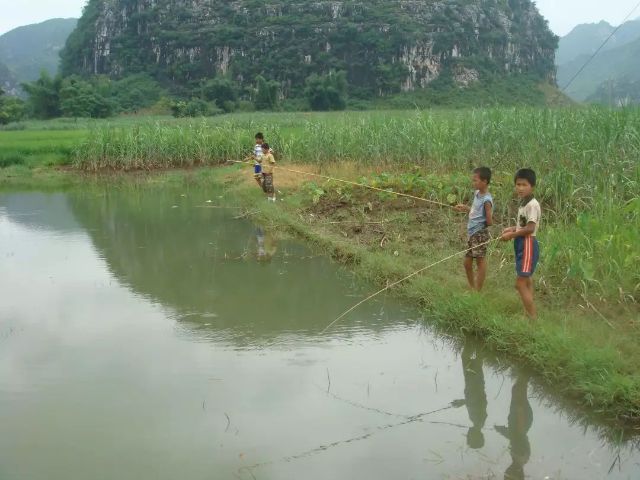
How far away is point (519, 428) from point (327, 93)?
174 feet

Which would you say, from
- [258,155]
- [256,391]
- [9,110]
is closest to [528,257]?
[256,391]

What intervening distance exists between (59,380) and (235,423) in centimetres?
129

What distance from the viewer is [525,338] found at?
4070mm

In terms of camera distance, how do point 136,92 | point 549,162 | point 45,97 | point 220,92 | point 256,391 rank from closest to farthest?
1. point 256,391
2. point 549,162
3. point 45,97
4. point 220,92
5. point 136,92

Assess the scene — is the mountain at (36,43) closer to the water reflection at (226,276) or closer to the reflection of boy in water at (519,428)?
the water reflection at (226,276)

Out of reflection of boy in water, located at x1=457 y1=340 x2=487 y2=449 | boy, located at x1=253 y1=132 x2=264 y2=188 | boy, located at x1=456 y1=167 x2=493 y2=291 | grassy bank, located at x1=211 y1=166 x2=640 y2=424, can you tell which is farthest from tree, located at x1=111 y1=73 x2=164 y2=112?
reflection of boy in water, located at x1=457 y1=340 x2=487 y2=449

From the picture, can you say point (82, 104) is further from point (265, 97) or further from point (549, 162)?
point (549, 162)

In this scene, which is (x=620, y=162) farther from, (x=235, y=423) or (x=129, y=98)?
(x=129, y=98)

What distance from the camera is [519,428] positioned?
128 inches

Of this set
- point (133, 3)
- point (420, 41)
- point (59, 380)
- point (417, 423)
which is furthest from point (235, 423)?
point (133, 3)

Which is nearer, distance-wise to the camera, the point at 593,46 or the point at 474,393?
the point at 474,393

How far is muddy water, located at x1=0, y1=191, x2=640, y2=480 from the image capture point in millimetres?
2934

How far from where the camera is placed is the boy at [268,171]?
10570 mm

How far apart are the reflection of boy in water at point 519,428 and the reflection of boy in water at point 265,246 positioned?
3.79 metres
